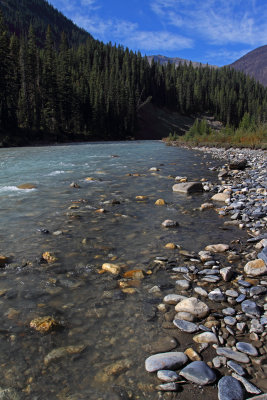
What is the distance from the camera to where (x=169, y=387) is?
8.27ft

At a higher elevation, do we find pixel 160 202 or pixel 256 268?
pixel 160 202

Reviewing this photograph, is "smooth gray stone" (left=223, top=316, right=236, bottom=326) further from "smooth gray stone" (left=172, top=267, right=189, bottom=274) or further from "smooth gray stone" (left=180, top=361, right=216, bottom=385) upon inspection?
"smooth gray stone" (left=172, top=267, right=189, bottom=274)

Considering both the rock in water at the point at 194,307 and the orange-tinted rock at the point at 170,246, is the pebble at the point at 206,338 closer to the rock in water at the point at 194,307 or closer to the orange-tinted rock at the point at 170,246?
the rock in water at the point at 194,307

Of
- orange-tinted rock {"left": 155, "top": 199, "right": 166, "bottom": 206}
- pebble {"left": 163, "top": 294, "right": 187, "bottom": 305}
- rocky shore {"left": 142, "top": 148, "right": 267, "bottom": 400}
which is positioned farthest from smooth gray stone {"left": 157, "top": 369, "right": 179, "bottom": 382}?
orange-tinted rock {"left": 155, "top": 199, "right": 166, "bottom": 206}

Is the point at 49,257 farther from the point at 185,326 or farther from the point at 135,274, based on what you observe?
the point at 185,326

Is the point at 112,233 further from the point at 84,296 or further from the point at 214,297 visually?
the point at 214,297

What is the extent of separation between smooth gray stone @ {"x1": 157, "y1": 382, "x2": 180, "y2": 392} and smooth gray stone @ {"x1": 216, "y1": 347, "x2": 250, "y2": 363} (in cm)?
63

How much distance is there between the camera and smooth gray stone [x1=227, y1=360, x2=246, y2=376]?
2644 millimetres

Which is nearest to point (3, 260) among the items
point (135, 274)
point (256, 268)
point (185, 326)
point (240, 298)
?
point (135, 274)

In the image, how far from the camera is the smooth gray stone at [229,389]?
2371 millimetres

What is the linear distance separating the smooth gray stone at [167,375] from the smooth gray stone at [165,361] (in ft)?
0.18

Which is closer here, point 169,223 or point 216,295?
point 216,295

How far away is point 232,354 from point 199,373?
0.47 metres

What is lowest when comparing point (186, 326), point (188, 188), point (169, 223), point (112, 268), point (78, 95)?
point (186, 326)
